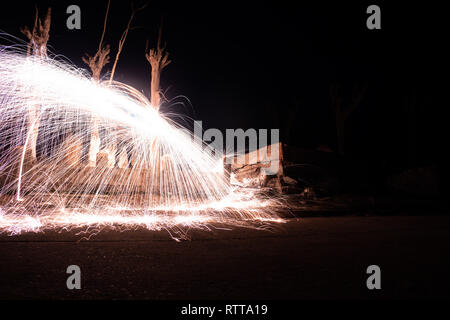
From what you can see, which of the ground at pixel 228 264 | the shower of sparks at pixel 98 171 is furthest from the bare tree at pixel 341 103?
the ground at pixel 228 264

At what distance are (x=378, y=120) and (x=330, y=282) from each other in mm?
36714

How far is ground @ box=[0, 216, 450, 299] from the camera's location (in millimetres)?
3670

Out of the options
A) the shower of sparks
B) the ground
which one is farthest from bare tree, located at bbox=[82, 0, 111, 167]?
the ground

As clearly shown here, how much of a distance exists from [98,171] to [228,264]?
10.4 m

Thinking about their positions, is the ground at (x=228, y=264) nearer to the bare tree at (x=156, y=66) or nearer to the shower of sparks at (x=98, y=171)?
the shower of sparks at (x=98, y=171)

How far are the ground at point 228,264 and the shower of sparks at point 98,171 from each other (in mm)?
1757

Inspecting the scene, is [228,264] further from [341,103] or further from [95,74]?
[341,103]

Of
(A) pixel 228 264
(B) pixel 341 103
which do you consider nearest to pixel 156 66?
(A) pixel 228 264

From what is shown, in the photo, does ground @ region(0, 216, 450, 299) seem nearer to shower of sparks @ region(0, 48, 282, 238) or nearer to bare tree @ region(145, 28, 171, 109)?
shower of sparks @ region(0, 48, 282, 238)

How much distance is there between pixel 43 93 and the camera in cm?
1048

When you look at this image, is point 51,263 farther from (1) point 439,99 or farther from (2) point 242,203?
(1) point 439,99

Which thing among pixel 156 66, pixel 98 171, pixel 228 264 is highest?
pixel 156 66

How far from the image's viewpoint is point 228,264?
15.6 feet
